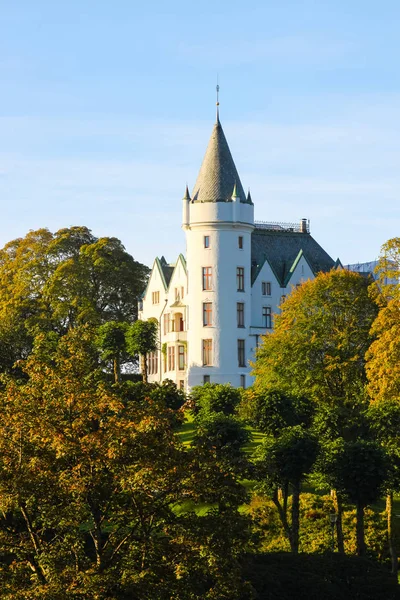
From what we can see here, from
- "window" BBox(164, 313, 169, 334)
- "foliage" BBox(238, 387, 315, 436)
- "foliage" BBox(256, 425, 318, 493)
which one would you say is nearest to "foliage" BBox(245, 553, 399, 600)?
"foliage" BBox(256, 425, 318, 493)

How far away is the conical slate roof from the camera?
8769 centimetres

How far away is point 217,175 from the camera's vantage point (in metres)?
88.2

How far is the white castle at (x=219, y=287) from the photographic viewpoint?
86812 mm

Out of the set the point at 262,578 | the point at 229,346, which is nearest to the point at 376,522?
the point at 262,578

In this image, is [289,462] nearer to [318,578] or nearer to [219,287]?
[318,578]

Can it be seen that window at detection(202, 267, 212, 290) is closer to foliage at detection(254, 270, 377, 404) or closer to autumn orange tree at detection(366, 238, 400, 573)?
foliage at detection(254, 270, 377, 404)

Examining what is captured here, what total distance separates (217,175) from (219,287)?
807 centimetres

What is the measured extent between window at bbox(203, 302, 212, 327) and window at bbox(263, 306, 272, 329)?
4.69 m

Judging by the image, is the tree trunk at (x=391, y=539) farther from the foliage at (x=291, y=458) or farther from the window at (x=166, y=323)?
the window at (x=166, y=323)

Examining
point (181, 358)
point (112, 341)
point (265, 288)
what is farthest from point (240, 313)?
point (112, 341)

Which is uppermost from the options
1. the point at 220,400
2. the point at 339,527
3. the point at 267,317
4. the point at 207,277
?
the point at 207,277

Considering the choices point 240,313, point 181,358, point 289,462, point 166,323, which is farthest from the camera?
point 166,323

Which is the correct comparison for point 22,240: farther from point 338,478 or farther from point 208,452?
point 208,452

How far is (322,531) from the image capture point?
2032 inches
